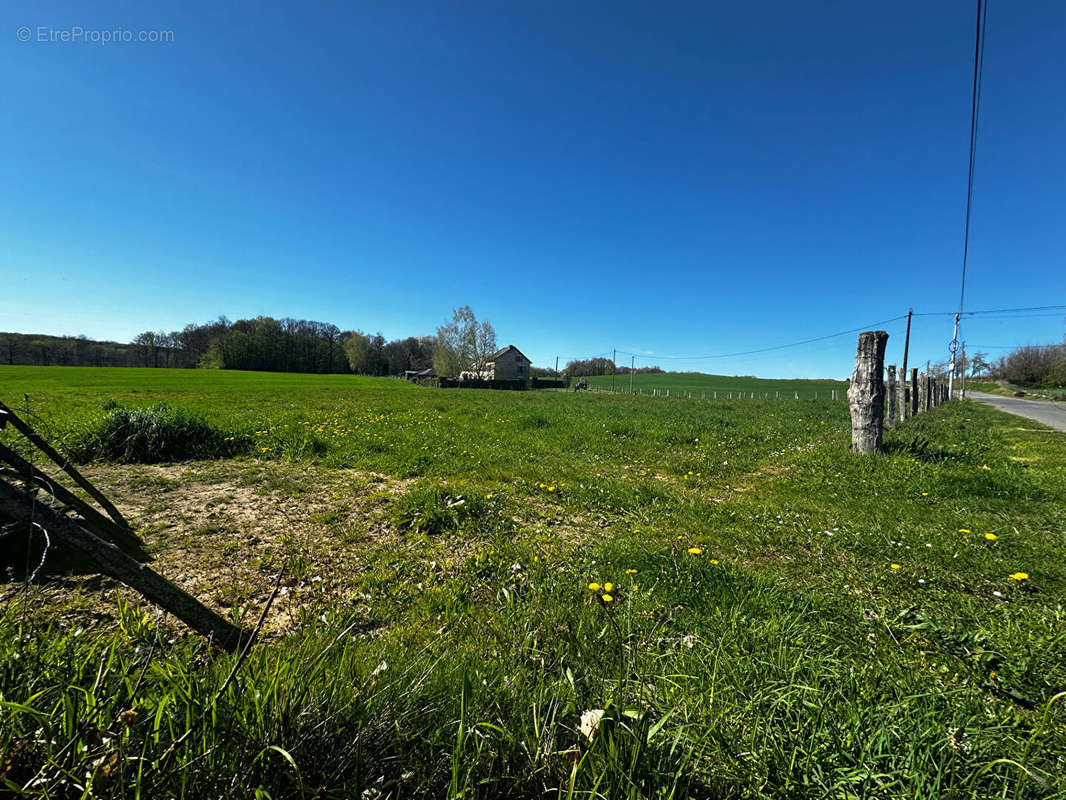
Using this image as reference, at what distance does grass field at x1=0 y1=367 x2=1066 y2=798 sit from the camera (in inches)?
52.7

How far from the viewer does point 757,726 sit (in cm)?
159

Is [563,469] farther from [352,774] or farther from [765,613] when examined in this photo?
[352,774]

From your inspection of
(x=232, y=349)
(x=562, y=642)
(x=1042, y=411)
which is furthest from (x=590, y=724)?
(x=232, y=349)

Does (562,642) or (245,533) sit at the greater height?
(562,642)

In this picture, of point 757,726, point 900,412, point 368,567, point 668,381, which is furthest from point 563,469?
point 668,381

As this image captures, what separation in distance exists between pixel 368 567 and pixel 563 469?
4418mm

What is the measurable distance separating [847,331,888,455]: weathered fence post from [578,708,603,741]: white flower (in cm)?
925

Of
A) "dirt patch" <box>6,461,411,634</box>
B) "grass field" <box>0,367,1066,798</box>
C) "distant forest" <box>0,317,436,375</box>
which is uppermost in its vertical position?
"distant forest" <box>0,317,436,375</box>

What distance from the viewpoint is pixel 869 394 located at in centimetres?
820

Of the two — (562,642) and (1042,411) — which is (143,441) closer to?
(562,642)

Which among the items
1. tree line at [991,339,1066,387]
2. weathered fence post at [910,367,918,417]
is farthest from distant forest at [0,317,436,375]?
tree line at [991,339,1066,387]

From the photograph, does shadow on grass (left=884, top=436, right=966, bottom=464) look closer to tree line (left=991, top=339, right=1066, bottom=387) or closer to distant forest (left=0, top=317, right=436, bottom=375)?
tree line (left=991, top=339, right=1066, bottom=387)

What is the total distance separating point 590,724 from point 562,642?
1065 millimetres

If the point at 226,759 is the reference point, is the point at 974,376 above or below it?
above
